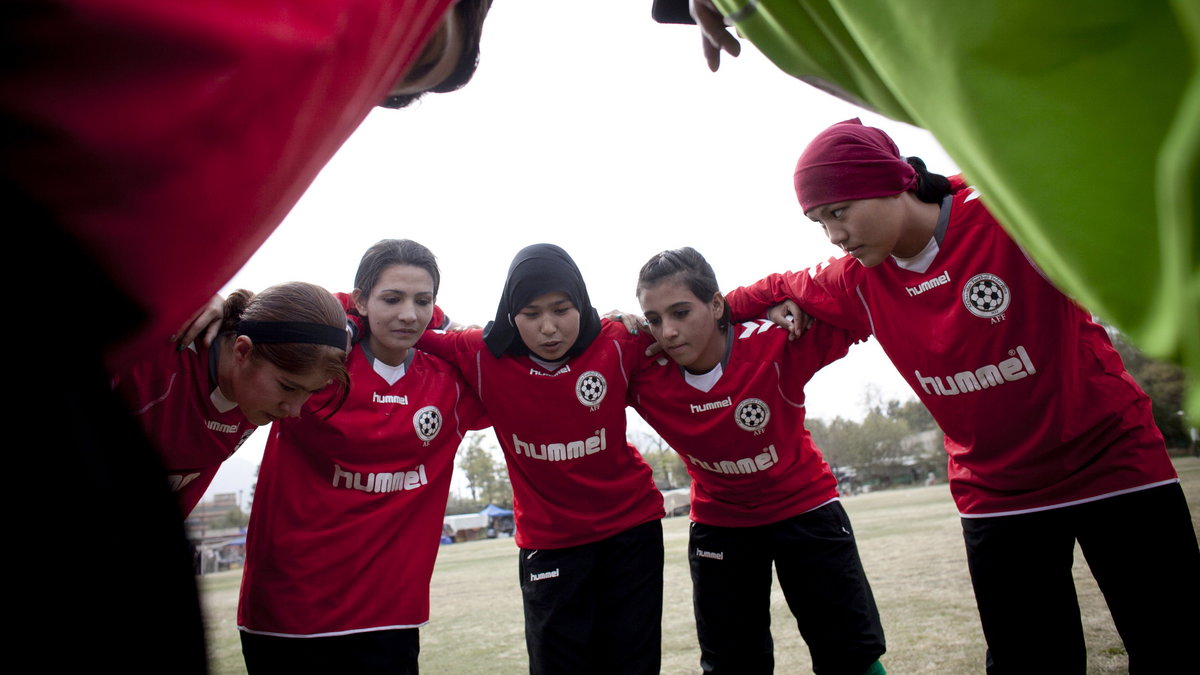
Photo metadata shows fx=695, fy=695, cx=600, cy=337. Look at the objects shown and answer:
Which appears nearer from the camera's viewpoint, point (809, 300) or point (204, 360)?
point (204, 360)

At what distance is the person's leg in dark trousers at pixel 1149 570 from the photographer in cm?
194

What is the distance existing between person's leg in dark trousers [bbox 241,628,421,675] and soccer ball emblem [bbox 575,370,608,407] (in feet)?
4.04

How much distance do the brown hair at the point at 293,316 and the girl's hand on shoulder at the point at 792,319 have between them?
1.84m

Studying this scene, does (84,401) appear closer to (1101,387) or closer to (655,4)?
(655,4)

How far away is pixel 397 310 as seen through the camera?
3.03m

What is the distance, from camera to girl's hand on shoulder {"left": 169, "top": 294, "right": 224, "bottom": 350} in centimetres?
235

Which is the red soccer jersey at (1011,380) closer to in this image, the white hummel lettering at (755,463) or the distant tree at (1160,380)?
the distant tree at (1160,380)

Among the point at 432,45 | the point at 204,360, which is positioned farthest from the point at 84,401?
the point at 204,360

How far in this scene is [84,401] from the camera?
0.48 meters

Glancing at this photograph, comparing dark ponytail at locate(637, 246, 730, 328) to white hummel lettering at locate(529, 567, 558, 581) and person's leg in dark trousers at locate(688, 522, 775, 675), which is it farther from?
white hummel lettering at locate(529, 567, 558, 581)

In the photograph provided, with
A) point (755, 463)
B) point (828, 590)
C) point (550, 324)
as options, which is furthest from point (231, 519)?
point (828, 590)

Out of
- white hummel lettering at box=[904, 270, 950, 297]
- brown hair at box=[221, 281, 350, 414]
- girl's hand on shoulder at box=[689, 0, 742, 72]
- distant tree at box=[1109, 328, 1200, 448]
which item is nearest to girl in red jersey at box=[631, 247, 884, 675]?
white hummel lettering at box=[904, 270, 950, 297]

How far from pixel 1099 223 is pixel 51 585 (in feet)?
2.20

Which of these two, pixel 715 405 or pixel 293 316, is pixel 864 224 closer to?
pixel 715 405
